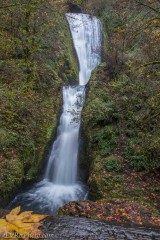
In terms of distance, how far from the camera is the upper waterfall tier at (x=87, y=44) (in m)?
20.4

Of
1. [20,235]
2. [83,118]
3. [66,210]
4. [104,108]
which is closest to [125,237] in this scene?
[20,235]

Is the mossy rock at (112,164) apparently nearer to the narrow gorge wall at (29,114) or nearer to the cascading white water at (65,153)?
the cascading white water at (65,153)

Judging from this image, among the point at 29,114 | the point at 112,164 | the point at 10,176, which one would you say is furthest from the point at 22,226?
the point at 29,114

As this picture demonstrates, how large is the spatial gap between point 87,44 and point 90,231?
68.3 ft

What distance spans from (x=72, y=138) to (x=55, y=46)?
8671 mm

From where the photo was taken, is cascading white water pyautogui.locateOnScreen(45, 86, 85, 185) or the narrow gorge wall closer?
the narrow gorge wall

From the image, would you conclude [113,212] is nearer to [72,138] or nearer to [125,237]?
[125,237]

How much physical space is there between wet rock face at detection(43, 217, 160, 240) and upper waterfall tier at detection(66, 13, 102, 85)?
17.6 m

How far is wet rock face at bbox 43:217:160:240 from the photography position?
207cm

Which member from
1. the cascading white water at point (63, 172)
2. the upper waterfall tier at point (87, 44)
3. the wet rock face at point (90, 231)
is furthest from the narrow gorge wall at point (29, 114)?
the wet rock face at point (90, 231)

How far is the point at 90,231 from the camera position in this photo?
2.15 meters

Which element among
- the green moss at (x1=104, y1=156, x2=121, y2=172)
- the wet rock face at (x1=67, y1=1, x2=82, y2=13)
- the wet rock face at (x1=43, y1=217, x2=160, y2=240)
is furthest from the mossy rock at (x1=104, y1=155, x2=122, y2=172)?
the wet rock face at (x1=67, y1=1, x2=82, y2=13)

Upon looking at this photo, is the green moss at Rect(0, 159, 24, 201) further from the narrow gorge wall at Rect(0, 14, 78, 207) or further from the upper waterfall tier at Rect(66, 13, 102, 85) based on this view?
the upper waterfall tier at Rect(66, 13, 102, 85)

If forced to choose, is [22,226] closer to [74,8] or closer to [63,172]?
[63,172]
